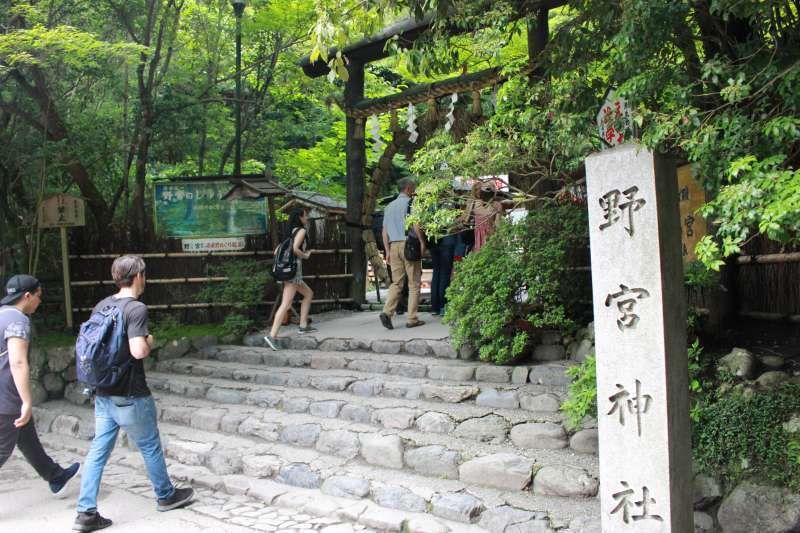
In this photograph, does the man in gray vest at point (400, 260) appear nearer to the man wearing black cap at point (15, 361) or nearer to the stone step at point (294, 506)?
the stone step at point (294, 506)

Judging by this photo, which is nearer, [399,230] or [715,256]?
[715,256]

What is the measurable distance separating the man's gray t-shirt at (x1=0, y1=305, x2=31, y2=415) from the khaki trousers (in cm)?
503

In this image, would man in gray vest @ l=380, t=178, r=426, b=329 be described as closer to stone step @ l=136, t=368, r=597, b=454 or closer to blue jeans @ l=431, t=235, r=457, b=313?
blue jeans @ l=431, t=235, r=457, b=313

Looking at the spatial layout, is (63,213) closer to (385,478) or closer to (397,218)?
(397,218)

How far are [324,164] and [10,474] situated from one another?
36.9ft

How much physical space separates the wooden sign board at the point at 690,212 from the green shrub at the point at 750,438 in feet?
6.75

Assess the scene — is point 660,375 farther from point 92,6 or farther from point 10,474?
point 92,6

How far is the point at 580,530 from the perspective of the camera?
480cm

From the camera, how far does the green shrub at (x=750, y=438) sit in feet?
15.3

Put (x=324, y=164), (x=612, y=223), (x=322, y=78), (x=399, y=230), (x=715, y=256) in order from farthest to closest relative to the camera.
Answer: (x=324, y=164), (x=322, y=78), (x=399, y=230), (x=612, y=223), (x=715, y=256)

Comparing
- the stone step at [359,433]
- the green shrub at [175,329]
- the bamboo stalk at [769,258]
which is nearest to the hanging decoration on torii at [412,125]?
the green shrub at [175,329]

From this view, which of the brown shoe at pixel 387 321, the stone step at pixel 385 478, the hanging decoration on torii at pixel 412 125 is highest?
the hanging decoration on torii at pixel 412 125

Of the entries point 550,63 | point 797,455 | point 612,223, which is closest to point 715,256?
point 612,223

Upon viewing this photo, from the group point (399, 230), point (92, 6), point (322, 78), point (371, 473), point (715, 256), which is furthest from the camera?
point (322, 78)
